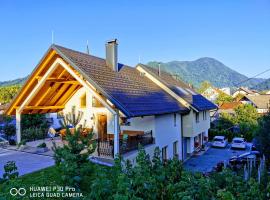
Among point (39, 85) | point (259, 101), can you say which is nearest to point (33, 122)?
point (39, 85)

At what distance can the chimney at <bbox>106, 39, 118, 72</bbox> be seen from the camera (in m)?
18.2

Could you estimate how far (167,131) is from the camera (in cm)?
1941

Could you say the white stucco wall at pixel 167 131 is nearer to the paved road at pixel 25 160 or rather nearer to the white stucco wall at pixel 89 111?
the white stucco wall at pixel 89 111

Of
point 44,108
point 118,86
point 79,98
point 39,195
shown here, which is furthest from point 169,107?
point 39,195

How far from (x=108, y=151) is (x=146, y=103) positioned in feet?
13.1

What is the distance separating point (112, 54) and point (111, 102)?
20.3 feet

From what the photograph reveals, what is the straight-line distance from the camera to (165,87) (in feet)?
74.9

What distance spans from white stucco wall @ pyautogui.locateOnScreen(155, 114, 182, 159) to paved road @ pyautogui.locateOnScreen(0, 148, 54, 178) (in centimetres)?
728

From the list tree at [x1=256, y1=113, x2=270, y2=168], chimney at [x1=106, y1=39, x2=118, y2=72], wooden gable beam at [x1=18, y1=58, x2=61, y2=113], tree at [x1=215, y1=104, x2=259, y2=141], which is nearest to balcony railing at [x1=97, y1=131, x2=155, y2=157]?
wooden gable beam at [x1=18, y1=58, x2=61, y2=113]

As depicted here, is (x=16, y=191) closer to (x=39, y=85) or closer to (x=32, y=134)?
(x=39, y=85)

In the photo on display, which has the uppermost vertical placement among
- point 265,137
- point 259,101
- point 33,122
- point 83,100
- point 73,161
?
point 83,100

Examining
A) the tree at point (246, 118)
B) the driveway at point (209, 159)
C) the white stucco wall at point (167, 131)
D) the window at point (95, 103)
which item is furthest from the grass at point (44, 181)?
the tree at point (246, 118)

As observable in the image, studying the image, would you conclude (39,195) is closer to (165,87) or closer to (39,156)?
(39,156)

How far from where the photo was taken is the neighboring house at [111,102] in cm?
1379
